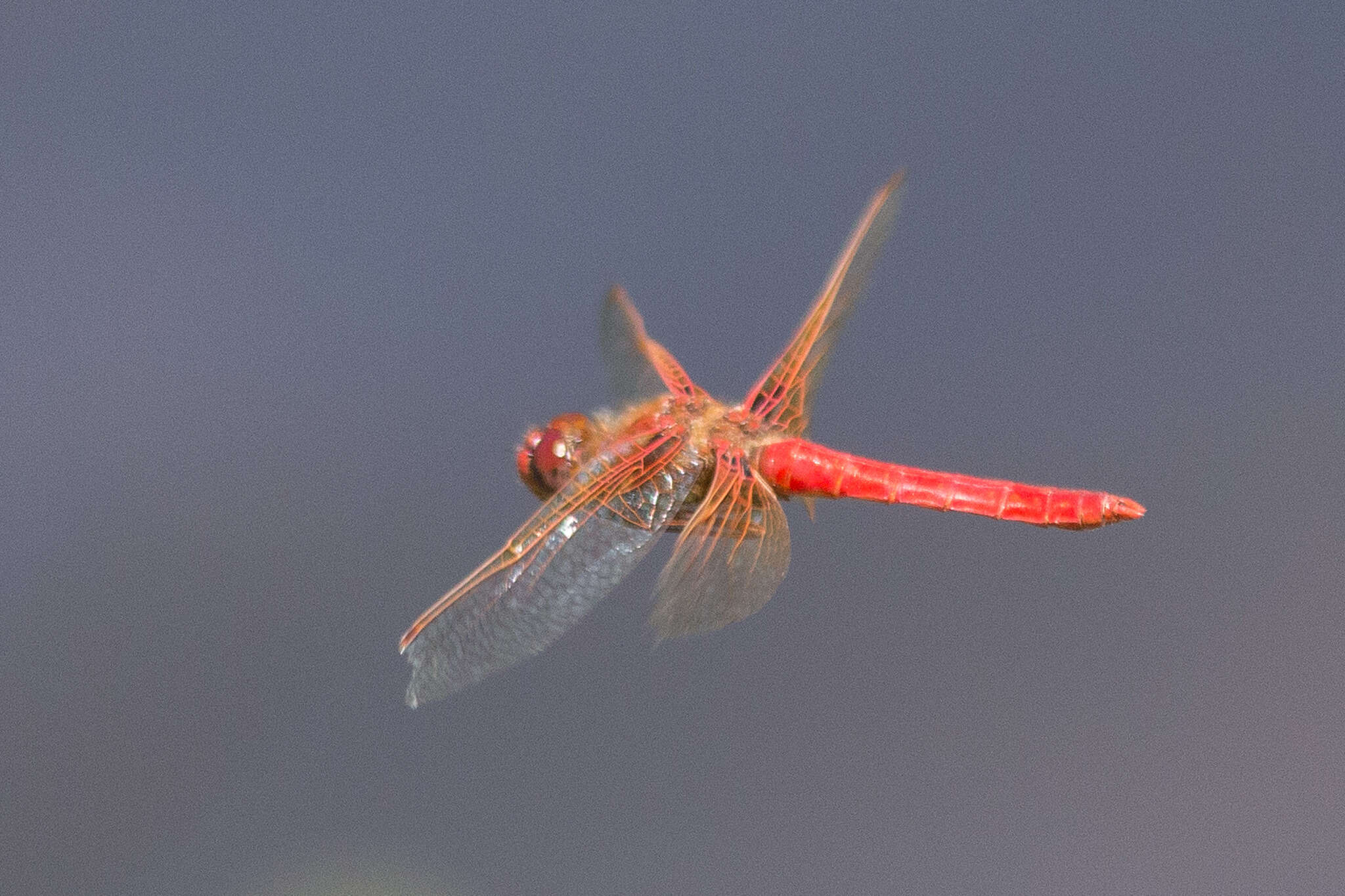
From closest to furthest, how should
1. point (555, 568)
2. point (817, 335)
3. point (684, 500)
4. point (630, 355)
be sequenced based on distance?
point (555, 568) → point (684, 500) → point (817, 335) → point (630, 355)

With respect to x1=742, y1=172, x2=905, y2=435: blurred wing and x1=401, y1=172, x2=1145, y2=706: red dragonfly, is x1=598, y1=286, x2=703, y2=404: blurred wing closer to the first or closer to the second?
x1=401, y1=172, x2=1145, y2=706: red dragonfly

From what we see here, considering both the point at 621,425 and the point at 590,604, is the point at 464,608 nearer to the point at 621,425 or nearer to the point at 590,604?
the point at 590,604

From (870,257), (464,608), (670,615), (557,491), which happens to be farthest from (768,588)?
(870,257)

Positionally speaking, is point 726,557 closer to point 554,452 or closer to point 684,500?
point 684,500

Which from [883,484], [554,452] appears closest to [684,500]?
[554,452]

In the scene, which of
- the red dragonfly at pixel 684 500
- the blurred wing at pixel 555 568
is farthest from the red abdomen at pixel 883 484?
the blurred wing at pixel 555 568

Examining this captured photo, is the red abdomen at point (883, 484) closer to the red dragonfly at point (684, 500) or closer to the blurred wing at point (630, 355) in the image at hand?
the red dragonfly at point (684, 500)

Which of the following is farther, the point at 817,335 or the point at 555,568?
the point at 817,335

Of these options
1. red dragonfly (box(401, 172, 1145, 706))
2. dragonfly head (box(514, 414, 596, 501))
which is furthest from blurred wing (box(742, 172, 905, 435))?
dragonfly head (box(514, 414, 596, 501))
